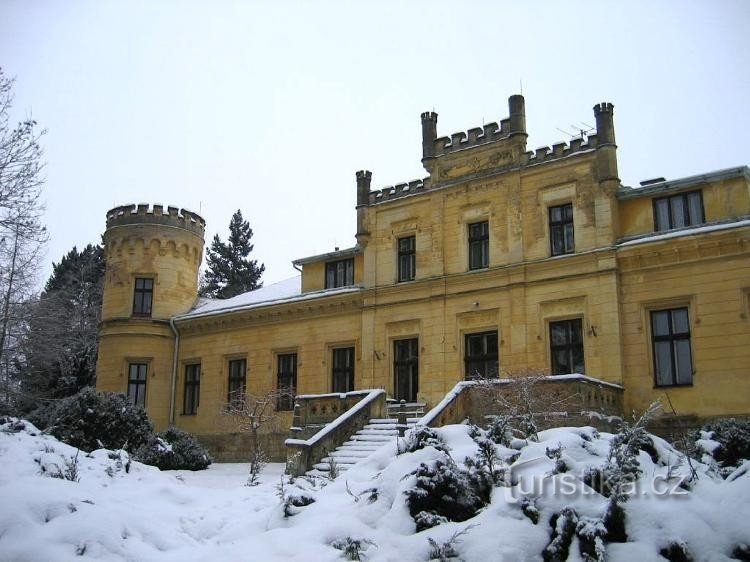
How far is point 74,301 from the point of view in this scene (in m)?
44.0

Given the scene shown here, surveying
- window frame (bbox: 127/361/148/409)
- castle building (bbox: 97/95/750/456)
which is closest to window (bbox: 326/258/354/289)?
castle building (bbox: 97/95/750/456)

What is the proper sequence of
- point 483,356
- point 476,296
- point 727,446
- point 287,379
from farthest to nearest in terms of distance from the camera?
point 287,379, point 476,296, point 483,356, point 727,446

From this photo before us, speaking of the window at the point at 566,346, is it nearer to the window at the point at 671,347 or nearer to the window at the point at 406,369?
the window at the point at 671,347

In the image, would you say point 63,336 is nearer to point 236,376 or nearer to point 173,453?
point 236,376

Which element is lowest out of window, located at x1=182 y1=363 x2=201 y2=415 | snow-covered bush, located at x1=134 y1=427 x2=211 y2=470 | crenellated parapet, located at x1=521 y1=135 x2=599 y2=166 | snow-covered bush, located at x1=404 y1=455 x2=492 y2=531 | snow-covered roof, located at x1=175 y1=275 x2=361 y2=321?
snow-covered bush, located at x1=134 y1=427 x2=211 y2=470

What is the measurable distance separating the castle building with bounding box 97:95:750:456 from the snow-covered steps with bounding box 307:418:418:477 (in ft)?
12.8

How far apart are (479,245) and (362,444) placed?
8476 mm

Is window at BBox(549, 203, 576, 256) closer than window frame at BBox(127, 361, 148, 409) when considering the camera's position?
Yes

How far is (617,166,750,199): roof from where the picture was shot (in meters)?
19.0

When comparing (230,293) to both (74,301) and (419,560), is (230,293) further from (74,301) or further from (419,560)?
(419,560)

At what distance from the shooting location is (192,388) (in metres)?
30.2

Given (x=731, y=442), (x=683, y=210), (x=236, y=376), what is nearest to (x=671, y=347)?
(x=683, y=210)

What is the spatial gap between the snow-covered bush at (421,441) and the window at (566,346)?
40.9 ft

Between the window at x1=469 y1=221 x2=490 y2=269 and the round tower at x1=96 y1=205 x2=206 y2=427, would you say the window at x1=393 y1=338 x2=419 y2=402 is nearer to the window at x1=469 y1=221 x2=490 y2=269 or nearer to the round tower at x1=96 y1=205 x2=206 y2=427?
the window at x1=469 y1=221 x2=490 y2=269
